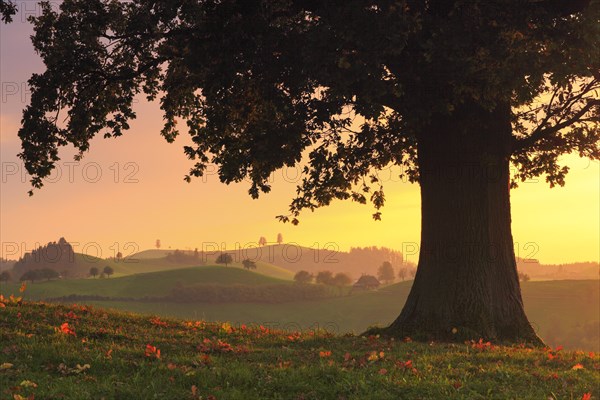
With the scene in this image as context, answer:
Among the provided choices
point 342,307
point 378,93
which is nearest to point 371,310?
point 342,307

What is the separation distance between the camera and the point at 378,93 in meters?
15.7

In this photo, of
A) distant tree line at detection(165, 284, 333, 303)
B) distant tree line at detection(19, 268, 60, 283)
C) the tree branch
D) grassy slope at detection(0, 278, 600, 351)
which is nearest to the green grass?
the tree branch

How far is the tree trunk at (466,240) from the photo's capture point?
19266 millimetres

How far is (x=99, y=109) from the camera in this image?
22703mm

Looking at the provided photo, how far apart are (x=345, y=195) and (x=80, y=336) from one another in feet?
44.7

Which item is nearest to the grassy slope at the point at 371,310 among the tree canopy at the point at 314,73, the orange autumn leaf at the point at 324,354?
the tree canopy at the point at 314,73

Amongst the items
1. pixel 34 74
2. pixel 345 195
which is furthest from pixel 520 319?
pixel 34 74

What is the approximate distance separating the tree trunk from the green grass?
2144mm

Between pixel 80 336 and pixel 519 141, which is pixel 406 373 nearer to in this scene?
pixel 80 336

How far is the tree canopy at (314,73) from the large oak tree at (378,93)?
0.05 metres

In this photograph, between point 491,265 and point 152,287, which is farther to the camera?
point 152,287

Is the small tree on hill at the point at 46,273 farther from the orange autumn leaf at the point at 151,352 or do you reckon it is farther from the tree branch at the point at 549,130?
the orange autumn leaf at the point at 151,352

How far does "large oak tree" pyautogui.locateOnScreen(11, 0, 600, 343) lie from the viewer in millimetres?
15773

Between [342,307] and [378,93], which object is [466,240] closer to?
[378,93]
